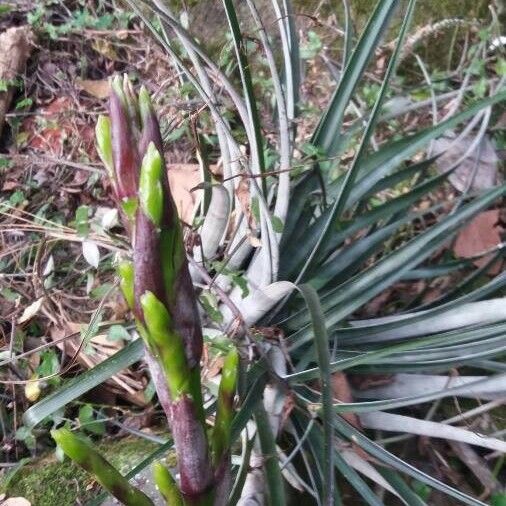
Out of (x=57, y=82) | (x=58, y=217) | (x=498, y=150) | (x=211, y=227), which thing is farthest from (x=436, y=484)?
(x=57, y=82)

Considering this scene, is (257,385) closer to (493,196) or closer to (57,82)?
(493,196)

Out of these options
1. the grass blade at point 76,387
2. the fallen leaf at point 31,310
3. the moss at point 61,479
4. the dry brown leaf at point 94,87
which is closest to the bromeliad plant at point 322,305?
the grass blade at point 76,387

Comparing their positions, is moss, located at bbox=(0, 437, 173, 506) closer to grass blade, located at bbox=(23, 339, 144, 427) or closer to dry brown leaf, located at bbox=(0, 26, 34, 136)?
grass blade, located at bbox=(23, 339, 144, 427)

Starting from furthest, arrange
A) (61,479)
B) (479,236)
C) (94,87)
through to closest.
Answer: (94,87) < (479,236) < (61,479)

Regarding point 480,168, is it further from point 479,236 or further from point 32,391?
point 32,391

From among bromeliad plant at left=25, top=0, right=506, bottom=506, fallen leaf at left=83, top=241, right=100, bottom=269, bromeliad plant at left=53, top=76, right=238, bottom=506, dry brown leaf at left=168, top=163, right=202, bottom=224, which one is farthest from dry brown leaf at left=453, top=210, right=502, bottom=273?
bromeliad plant at left=53, top=76, right=238, bottom=506

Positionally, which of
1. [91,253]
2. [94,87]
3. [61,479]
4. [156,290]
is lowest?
[61,479]

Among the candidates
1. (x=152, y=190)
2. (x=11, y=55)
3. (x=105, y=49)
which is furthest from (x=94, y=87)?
(x=152, y=190)
